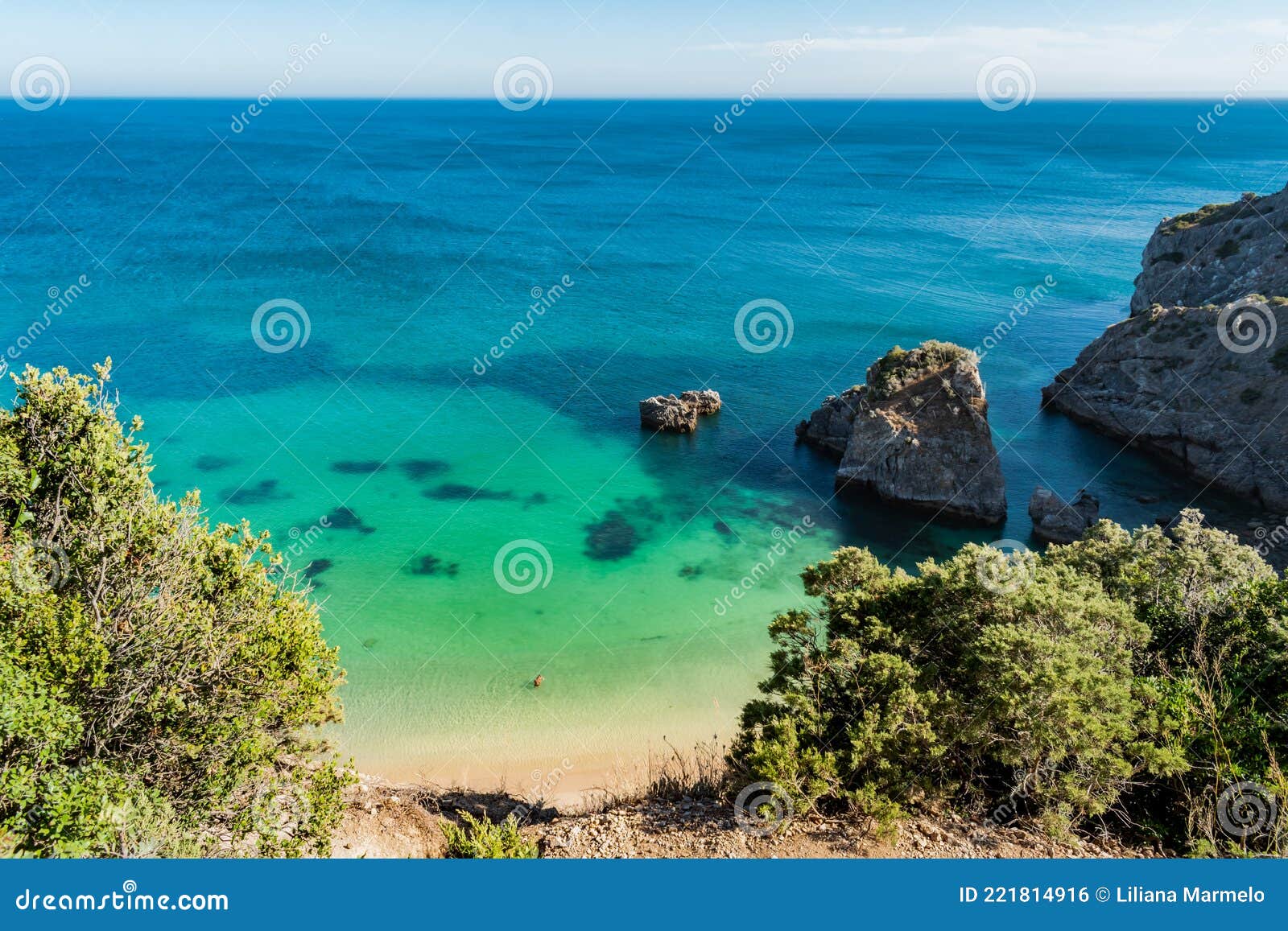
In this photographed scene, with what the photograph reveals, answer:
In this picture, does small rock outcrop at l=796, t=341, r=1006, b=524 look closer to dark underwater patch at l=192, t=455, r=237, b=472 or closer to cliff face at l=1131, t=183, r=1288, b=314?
cliff face at l=1131, t=183, r=1288, b=314

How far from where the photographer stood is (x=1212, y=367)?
46094 millimetres

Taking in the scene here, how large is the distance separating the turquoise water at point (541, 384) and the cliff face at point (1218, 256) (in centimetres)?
726

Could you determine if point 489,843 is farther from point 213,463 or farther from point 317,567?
point 213,463

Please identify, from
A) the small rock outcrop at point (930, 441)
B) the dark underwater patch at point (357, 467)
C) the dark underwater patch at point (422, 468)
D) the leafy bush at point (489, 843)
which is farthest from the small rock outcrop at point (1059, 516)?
the dark underwater patch at point (357, 467)

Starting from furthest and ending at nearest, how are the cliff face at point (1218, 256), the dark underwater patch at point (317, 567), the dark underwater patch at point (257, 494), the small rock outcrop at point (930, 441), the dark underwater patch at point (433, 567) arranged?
1. the cliff face at point (1218, 256)
2. the dark underwater patch at point (257, 494)
3. the small rock outcrop at point (930, 441)
4. the dark underwater patch at point (433, 567)
5. the dark underwater patch at point (317, 567)

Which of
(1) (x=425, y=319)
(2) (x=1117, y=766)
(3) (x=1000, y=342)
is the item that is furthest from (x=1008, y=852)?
(1) (x=425, y=319)

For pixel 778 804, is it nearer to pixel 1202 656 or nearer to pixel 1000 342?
pixel 1202 656

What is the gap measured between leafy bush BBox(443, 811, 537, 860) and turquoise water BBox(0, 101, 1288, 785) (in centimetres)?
997

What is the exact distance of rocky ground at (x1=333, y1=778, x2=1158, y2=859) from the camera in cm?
1564

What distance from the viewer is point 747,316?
2844 inches

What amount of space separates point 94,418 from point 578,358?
46.4 m

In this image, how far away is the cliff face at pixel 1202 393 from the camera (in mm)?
42406

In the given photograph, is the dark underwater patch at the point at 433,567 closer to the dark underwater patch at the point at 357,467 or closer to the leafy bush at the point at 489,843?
the dark underwater patch at the point at 357,467

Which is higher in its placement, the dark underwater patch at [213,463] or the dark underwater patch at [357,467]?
the dark underwater patch at [213,463]
